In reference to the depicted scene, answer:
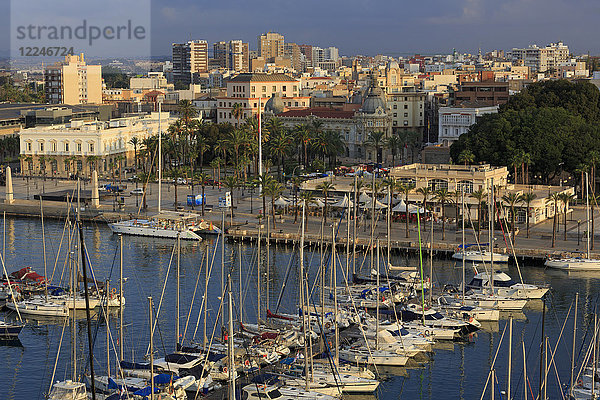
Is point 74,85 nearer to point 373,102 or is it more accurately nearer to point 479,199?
point 373,102

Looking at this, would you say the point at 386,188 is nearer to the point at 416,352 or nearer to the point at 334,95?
the point at 416,352

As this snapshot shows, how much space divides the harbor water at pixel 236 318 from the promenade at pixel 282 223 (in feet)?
5.88

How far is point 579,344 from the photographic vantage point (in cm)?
4962

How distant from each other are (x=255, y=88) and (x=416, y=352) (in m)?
98.8

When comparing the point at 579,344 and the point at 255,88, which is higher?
the point at 255,88

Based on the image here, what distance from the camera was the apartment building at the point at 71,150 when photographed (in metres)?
108

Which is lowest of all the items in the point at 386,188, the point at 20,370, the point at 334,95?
the point at 20,370

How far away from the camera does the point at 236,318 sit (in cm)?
5100

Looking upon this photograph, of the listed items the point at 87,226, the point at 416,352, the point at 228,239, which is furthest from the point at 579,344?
the point at 87,226

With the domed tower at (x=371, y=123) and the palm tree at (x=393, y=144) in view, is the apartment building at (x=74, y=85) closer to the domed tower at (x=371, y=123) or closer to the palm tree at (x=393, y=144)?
the domed tower at (x=371, y=123)

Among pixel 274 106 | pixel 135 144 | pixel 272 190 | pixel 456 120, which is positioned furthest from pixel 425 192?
pixel 274 106

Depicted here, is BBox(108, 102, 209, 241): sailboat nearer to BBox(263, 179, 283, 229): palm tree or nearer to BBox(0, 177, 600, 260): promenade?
BBox(0, 177, 600, 260): promenade

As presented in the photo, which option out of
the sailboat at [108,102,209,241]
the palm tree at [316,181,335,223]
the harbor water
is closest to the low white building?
the palm tree at [316,181,335,223]

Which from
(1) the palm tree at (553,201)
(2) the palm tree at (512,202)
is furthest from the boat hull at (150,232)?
(1) the palm tree at (553,201)
